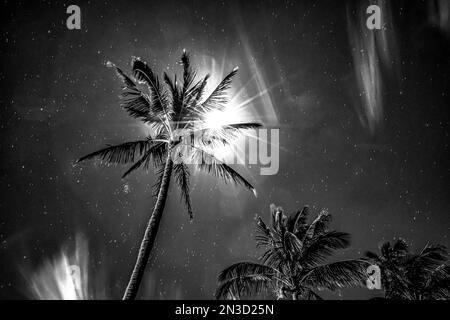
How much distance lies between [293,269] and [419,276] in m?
8.77

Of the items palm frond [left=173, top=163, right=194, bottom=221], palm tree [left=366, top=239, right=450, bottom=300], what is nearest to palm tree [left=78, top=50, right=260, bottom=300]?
palm frond [left=173, top=163, right=194, bottom=221]

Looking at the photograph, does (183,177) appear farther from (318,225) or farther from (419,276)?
(419,276)

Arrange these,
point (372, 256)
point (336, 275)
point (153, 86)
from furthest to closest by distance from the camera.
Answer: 1. point (372, 256)
2. point (336, 275)
3. point (153, 86)

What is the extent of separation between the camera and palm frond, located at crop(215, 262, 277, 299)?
1400 centimetres

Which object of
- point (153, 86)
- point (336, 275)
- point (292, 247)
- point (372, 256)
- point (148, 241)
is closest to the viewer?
point (148, 241)

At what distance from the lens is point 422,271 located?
19141 mm

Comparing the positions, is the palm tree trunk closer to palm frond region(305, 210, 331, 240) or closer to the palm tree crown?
the palm tree crown

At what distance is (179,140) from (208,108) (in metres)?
1.67

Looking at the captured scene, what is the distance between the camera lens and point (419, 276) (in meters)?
19.2

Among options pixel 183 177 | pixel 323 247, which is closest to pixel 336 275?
pixel 323 247

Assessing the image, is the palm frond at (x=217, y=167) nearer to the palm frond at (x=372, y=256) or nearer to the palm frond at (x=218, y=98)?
the palm frond at (x=218, y=98)

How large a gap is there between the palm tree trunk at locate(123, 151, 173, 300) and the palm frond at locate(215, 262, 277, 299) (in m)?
4.15
